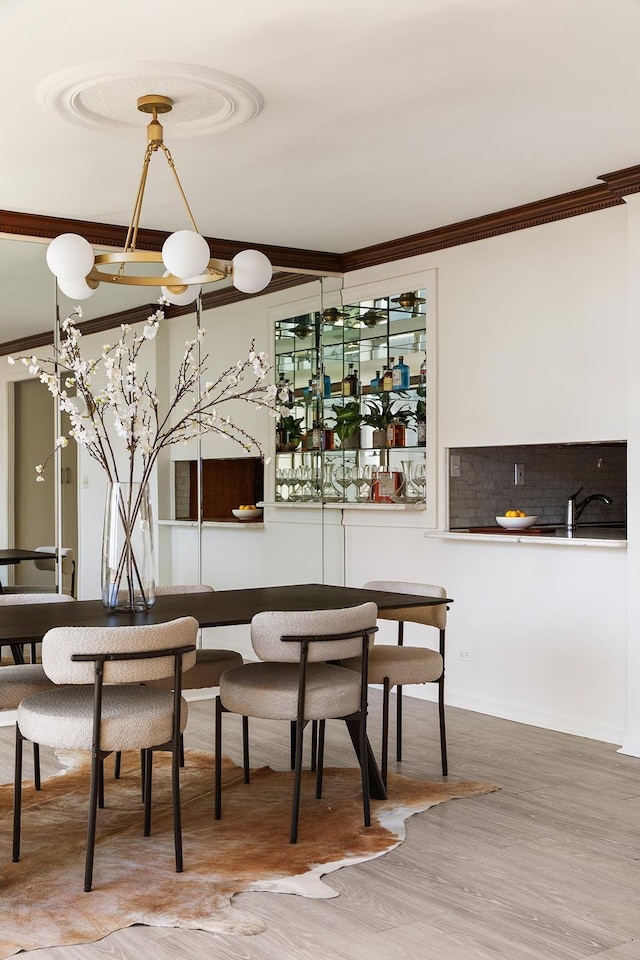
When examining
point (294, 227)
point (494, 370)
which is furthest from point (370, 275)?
point (494, 370)

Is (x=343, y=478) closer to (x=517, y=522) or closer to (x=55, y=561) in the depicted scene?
(x=517, y=522)

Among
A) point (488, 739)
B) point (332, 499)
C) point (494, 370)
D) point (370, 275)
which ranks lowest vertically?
point (488, 739)

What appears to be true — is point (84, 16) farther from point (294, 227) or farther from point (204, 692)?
point (204, 692)

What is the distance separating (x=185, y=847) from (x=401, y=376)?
3579 millimetres

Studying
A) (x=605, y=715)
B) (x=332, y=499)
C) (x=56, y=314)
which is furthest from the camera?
(x=332, y=499)

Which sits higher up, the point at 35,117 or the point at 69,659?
the point at 35,117

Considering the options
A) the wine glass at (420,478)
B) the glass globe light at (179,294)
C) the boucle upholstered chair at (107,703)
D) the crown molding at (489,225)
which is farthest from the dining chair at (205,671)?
the crown molding at (489,225)

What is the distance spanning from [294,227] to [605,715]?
312 centimetres

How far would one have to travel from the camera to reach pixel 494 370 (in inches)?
231

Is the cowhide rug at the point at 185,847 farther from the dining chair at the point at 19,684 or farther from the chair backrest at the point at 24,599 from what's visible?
the chair backrest at the point at 24,599

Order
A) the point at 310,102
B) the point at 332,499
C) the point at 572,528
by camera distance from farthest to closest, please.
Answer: the point at 332,499 → the point at 572,528 → the point at 310,102

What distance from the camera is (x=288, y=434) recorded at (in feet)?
22.7

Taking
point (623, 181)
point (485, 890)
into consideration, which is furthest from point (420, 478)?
point (485, 890)

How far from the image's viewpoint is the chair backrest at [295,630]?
371 centimetres
